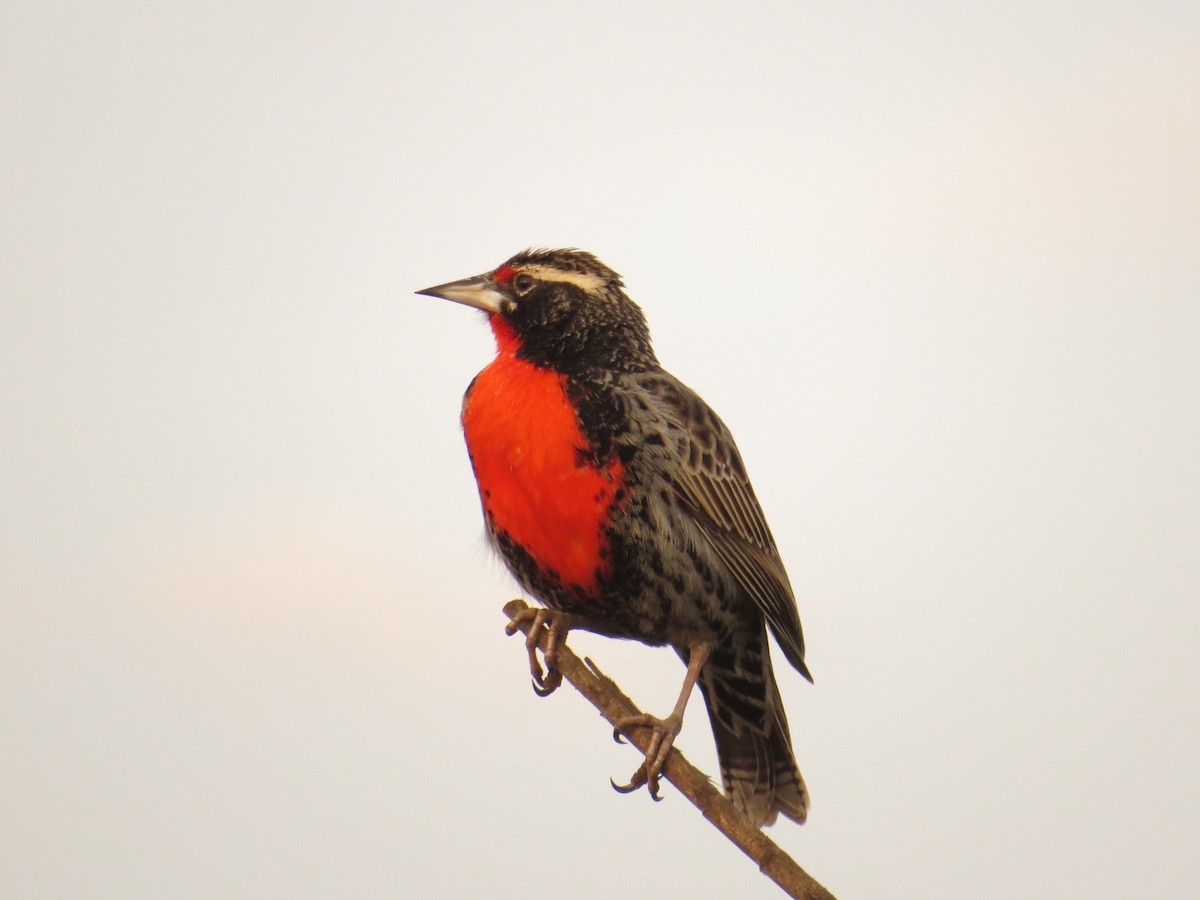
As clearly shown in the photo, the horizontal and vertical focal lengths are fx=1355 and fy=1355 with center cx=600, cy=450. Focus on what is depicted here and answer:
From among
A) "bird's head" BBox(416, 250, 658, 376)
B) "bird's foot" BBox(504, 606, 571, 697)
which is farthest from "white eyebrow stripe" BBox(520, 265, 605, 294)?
"bird's foot" BBox(504, 606, 571, 697)

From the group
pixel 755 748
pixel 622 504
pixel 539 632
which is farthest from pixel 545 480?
pixel 755 748

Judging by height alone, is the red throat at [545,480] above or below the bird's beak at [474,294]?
below

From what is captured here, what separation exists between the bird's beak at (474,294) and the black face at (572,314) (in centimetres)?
3

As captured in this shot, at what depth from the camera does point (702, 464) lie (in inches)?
182

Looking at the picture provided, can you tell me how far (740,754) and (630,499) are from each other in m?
1.42

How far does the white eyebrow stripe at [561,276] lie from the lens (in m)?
4.86

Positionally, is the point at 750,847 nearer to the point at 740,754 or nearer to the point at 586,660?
the point at 586,660

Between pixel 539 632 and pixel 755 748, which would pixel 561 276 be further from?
pixel 755 748

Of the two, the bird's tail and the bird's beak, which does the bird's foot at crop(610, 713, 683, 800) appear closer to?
the bird's tail

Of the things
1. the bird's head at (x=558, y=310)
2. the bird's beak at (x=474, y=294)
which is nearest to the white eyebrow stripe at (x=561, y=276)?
the bird's head at (x=558, y=310)

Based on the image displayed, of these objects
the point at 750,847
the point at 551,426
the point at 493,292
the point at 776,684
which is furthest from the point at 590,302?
the point at 750,847

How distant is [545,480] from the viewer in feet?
14.0

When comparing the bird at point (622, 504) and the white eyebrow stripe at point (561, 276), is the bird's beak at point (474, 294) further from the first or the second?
the white eyebrow stripe at point (561, 276)

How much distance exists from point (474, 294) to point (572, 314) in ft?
1.17
